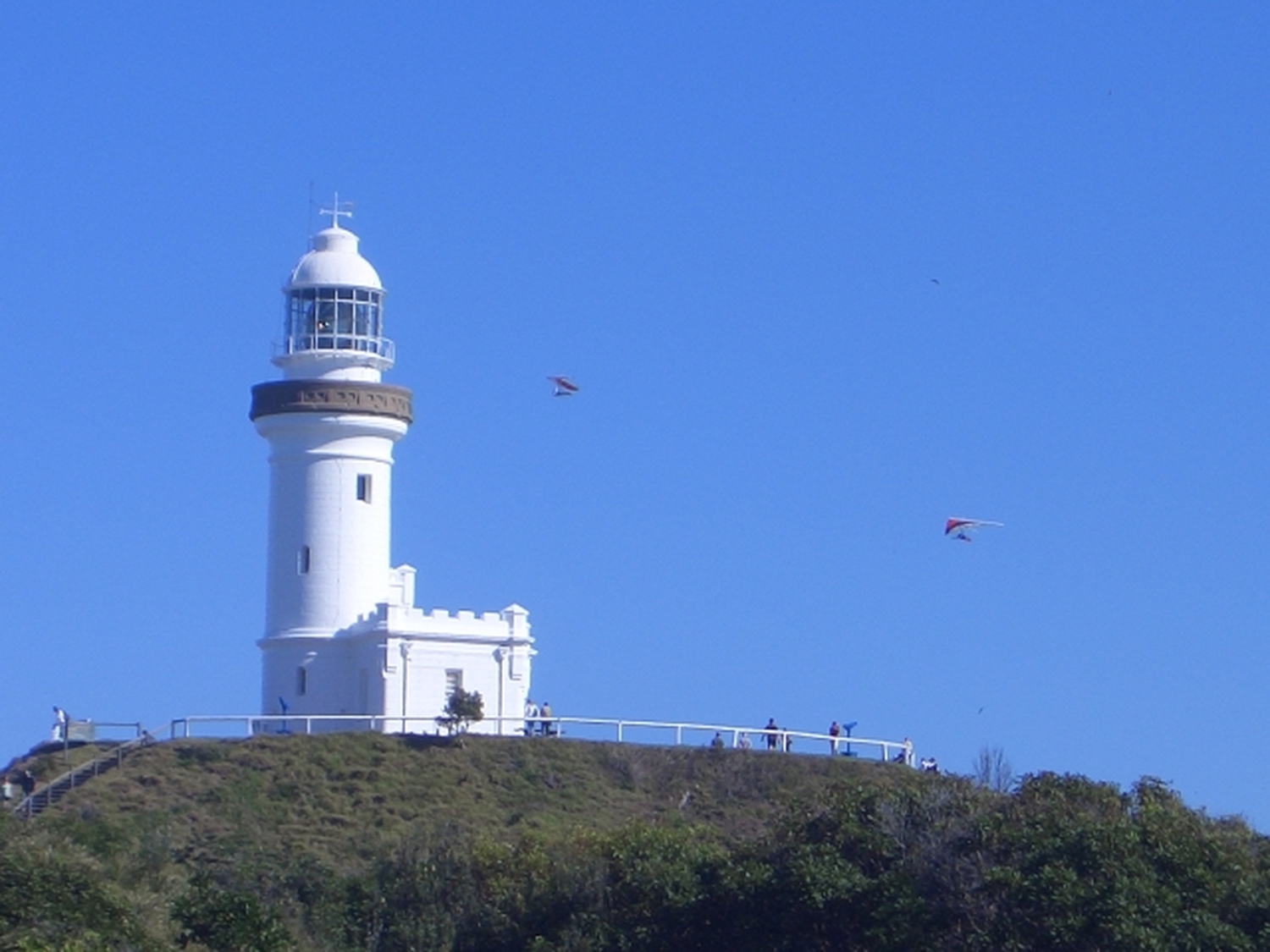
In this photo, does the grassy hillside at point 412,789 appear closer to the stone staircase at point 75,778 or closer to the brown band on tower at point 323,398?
the stone staircase at point 75,778

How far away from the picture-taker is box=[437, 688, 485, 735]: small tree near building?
54594 mm

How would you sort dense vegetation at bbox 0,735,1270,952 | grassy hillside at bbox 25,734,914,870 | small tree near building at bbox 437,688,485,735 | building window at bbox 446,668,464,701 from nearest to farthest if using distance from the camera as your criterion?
dense vegetation at bbox 0,735,1270,952
grassy hillside at bbox 25,734,914,870
small tree near building at bbox 437,688,485,735
building window at bbox 446,668,464,701

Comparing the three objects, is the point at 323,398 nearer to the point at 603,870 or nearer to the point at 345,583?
the point at 345,583

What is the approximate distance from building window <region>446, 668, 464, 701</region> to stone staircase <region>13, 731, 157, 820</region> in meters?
6.65

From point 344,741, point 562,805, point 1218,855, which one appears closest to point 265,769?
point 344,741

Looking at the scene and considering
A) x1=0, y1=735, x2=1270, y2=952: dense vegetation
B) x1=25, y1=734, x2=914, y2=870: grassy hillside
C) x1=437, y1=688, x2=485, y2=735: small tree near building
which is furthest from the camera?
x1=437, y1=688, x2=485, y2=735: small tree near building

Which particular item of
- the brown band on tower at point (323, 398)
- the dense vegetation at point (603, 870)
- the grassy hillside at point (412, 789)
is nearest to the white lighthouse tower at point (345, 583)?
the brown band on tower at point (323, 398)

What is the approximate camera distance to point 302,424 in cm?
5694

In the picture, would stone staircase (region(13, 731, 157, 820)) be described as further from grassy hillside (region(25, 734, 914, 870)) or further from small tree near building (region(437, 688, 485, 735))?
small tree near building (region(437, 688, 485, 735))

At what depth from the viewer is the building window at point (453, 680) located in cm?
5681

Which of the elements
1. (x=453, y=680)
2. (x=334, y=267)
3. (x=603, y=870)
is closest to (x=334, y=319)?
(x=334, y=267)

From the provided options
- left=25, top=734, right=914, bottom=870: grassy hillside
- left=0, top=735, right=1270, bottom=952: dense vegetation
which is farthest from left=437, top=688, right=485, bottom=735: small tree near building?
left=0, top=735, right=1270, bottom=952: dense vegetation

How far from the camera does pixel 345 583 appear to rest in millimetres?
56750

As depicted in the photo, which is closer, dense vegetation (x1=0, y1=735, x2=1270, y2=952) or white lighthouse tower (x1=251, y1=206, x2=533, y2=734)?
dense vegetation (x1=0, y1=735, x2=1270, y2=952)
